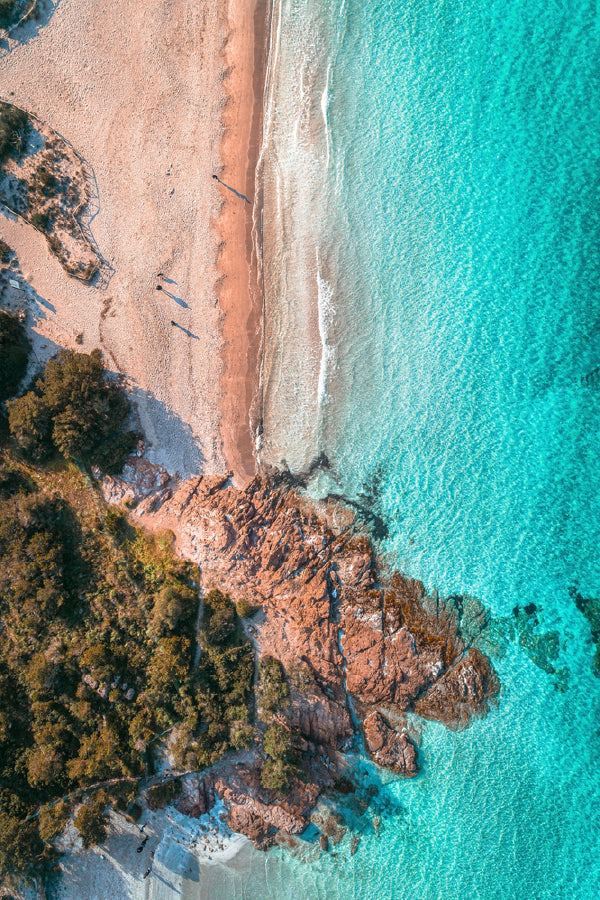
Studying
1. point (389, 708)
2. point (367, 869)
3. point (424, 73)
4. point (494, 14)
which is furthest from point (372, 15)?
point (367, 869)

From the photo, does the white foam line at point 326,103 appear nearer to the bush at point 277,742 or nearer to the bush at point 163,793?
the bush at point 277,742

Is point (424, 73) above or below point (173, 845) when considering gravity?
above

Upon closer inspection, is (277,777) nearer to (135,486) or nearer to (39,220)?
(135,486)

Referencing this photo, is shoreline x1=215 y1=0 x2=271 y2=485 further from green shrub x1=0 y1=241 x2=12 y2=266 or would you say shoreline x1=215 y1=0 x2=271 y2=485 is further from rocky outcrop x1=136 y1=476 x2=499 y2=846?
green shrub x1=0 y1=241 x2=12 y2=266

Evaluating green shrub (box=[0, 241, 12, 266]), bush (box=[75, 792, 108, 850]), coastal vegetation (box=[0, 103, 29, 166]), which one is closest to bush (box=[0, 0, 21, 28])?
coastal vegetation (box=[0, 103, 29, 166])

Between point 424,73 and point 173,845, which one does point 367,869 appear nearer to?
point 173,845
